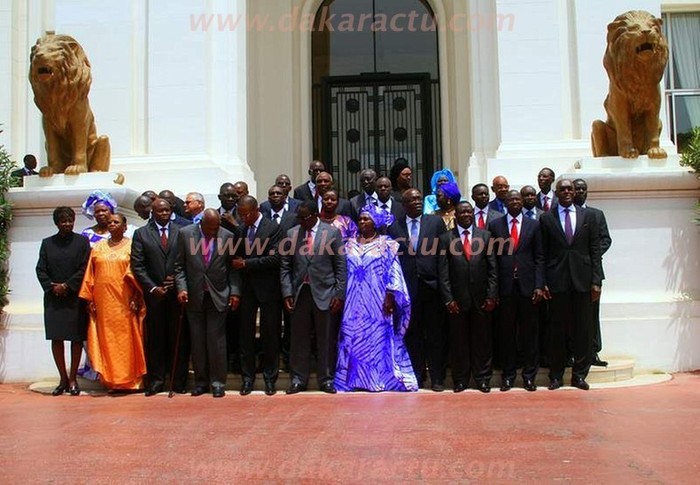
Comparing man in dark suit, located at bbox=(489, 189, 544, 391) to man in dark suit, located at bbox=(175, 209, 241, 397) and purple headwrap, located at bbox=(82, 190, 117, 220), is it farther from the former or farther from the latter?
purple headwrap, located at bbox=(82, 190, 117, 220)

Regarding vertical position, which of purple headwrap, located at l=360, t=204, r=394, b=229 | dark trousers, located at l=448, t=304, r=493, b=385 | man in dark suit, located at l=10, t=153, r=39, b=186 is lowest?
dark trousers, located at l=448, t=304, r=493, b=385

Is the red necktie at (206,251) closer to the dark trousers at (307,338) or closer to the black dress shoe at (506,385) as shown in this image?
the dark trousers at (307,338)

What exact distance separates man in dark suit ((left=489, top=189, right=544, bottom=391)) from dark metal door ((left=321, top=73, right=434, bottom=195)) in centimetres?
521

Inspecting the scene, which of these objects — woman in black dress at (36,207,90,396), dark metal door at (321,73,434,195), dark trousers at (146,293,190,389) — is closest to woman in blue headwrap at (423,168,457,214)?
dark trousers at (146,293,190,389)

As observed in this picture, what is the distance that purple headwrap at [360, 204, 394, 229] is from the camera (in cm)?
775

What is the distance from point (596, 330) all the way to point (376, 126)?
5.67 meters

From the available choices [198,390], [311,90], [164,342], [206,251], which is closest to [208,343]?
[198,390]

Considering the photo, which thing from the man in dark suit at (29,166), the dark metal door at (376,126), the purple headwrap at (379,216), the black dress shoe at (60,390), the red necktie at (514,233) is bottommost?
the black dress shoe at (60,390)

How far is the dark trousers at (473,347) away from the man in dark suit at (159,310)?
251cm

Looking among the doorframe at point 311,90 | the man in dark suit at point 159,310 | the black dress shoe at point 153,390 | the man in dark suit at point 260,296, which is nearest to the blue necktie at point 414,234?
the man in dark suit at point 260,296

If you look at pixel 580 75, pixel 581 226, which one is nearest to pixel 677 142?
pixel 580 75

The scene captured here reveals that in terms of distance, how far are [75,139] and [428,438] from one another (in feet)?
20.3

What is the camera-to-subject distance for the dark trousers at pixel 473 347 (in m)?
7.52

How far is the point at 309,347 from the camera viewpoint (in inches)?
300
